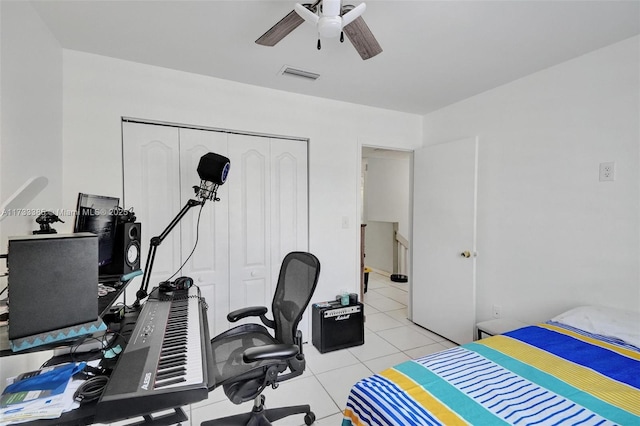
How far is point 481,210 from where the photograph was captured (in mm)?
2822

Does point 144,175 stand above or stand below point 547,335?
above

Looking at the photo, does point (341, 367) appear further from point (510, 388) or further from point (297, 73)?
point (297, 73)

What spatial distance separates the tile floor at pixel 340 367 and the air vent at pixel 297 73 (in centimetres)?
252

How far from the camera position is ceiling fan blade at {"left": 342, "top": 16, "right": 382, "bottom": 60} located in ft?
4.69

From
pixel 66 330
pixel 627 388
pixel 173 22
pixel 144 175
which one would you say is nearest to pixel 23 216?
pixel 144 175

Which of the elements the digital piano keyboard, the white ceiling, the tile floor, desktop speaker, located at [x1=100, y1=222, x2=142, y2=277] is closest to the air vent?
the white ceiling

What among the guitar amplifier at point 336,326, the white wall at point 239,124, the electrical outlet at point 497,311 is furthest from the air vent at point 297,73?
the electrical outlet at point 497,311

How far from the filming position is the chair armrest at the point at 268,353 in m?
1.39

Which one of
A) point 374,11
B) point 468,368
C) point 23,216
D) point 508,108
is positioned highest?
point 374,11

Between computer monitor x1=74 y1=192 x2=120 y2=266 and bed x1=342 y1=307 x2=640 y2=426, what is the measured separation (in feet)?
4.55

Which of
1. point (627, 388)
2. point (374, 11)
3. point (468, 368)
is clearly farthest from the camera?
point (374, 11)

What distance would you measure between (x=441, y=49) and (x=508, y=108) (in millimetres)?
1033

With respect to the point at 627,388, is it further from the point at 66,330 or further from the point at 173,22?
the point at 173,22

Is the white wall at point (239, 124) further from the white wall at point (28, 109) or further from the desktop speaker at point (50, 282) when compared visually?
the desktop speaker at point (50, 282)
